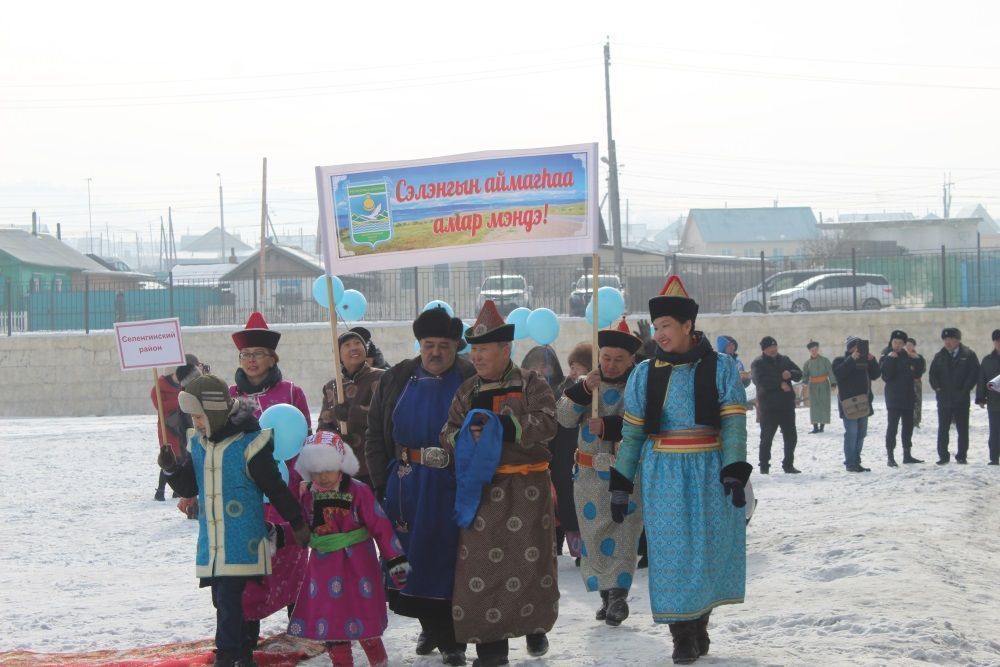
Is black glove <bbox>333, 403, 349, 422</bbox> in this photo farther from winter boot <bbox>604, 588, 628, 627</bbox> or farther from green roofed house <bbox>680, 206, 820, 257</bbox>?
green roofed house <bbox>680, 206, 820, 257</bbox>

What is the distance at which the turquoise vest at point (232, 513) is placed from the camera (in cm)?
577

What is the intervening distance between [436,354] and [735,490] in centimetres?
157

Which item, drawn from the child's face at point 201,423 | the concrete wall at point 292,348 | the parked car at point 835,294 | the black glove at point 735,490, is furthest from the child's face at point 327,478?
the parked car at point 835,294

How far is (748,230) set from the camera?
3241 inches

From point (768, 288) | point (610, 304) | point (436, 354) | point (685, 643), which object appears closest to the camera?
point (685, 643)

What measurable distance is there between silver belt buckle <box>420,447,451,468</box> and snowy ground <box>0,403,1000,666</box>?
0.96m

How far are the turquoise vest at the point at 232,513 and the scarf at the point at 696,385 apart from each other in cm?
174

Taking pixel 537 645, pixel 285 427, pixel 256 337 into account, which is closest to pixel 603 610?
pixel 537 645

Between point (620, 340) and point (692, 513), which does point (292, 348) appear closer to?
point (620, 340)

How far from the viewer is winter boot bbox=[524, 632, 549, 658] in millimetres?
6039

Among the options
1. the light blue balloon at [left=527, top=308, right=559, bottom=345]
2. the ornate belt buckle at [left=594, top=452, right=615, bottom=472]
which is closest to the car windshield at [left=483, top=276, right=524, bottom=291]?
the light blue balloon at [left=527, top=308, right=559, bottom=345]

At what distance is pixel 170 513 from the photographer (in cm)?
1210

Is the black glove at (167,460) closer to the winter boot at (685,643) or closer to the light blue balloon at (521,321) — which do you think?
the winter boot at (685,643)

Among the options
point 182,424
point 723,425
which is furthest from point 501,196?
point 182,424
